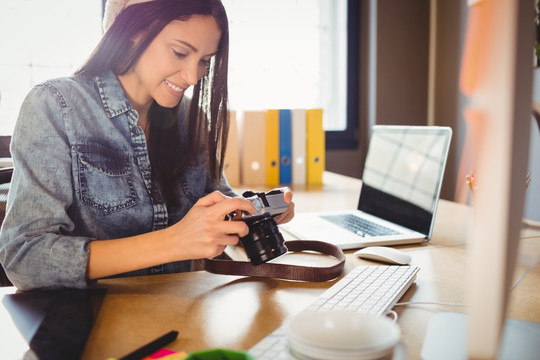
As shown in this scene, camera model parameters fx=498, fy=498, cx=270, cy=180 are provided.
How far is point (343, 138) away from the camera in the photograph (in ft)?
10.3

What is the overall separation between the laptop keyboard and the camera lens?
0.43m

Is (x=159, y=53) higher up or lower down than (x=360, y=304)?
higher up

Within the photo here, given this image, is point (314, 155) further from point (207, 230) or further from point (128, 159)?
point (207, 230)

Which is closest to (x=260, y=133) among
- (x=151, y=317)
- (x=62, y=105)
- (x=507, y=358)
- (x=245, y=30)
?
(x=245, y=30)

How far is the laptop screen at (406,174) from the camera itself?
4.12 feet

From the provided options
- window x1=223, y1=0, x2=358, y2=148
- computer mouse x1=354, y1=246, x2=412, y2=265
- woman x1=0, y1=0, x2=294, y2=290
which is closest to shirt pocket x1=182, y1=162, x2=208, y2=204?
woman x1=0, y1=0, x2=294, y2=290

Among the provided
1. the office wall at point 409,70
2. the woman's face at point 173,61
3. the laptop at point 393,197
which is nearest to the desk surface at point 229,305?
the laptop at point 393,197

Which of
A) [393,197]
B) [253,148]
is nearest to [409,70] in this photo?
[253,148]

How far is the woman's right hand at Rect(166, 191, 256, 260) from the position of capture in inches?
34.8

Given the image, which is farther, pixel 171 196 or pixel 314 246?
pixel 171 196

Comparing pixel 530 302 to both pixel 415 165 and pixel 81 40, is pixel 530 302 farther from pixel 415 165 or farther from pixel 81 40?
pixel 81 40

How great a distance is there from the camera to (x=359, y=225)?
4.63 feet

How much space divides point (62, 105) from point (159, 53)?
0.88 feet

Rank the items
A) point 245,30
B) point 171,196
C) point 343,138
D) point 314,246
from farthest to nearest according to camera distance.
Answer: point 343,138, point 245,30, point 171,196, point 314,246
